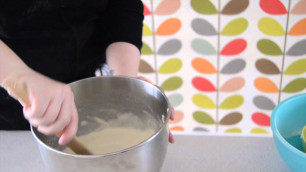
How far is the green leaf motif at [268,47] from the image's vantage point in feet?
4.41

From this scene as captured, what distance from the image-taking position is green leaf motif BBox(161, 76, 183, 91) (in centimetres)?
151

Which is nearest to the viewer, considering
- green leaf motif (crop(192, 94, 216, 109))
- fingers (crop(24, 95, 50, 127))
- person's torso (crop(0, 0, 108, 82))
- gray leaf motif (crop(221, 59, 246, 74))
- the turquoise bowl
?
fingers (crop(24, 95, 50, 127))

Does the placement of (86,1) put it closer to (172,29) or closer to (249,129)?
(172,29)

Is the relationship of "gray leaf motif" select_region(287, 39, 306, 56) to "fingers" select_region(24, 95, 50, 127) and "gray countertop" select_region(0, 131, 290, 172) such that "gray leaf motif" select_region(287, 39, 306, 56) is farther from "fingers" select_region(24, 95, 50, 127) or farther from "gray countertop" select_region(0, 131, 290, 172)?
"fingers" select_region(24, 95, 50, 127)

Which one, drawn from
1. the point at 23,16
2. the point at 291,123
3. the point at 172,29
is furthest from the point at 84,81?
the point at 172,29

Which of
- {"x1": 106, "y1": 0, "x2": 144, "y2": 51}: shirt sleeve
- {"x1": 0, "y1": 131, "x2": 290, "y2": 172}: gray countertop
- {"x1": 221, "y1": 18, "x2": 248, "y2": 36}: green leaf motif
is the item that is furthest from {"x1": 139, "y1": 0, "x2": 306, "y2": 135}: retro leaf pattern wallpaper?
{"x1": 0, "y1": 131, "x2": 290, "y2": 172}: gray countertop

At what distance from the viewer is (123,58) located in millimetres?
728

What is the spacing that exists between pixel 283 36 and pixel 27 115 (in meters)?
1.16

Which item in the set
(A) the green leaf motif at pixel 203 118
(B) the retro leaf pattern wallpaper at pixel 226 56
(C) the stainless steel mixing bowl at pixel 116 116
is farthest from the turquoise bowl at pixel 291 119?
(A) the green leaf motif at pixel 203 118

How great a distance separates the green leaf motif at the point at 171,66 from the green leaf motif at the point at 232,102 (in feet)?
0.89

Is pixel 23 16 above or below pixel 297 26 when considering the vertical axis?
above

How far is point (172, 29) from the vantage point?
1.39m

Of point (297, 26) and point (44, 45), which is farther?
point (297, 26)

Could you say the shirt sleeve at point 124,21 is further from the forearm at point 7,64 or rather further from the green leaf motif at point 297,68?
the green leaf motif at point 297,68
